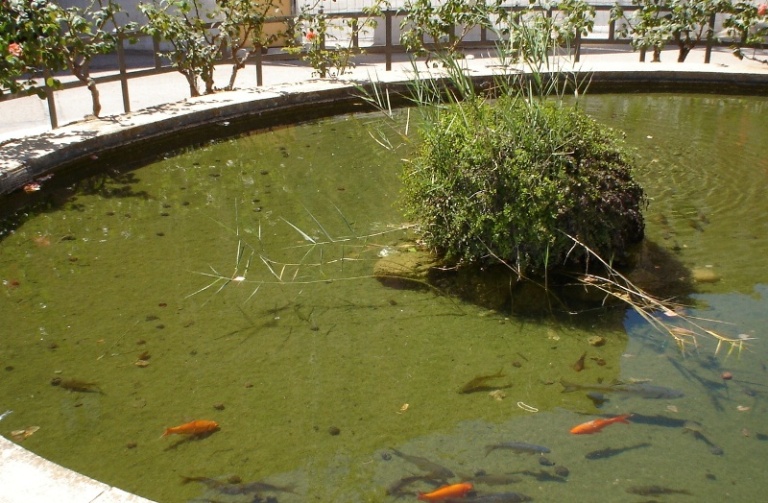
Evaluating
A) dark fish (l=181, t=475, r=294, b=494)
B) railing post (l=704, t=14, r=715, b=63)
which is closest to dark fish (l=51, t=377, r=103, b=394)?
dark fish (l=181, t=475, r=294, b=494)

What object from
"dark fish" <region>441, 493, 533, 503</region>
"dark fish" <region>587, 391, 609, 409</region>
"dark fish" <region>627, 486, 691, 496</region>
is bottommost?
"dark fish" <region>627, 486, 691, 496</region>

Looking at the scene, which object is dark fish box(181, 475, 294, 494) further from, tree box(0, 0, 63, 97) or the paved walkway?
tree box(0, 0, 63, 97)

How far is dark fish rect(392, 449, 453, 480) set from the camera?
3.10 m

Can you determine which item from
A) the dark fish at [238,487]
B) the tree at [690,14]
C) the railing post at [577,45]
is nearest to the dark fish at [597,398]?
the dark fish at [238,487]

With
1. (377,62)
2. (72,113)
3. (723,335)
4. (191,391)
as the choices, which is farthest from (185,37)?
(723,335)

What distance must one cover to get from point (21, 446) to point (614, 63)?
933 centimetres

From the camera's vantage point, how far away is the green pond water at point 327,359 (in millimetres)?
3160

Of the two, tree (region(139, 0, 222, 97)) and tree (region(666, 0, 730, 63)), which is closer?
tree (region(139, 0, 222, 97))

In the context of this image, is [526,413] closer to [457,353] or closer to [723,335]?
[457,353]

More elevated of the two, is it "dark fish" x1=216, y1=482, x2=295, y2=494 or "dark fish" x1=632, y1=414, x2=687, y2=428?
"dark fish" x1=632, y1=414, x2=687, y2=428

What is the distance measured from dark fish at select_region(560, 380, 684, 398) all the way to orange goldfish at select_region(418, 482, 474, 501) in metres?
0.83

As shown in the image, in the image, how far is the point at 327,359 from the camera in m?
3.91

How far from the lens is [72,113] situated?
877cm

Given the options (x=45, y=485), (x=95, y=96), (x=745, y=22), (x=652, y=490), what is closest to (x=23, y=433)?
(x=45, y=485)
